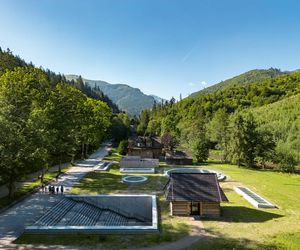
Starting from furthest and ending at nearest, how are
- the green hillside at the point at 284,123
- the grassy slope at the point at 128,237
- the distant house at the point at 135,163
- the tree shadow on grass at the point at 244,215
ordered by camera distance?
the green hillside at the point at 284,123 → the distant house at the point at 135,163 → the tree shadow on grass at the point at 244,215 → the grassy slope at the point at 128,237

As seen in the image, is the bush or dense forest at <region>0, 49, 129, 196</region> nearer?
dense forest at <region>0, 49, 129, 196</region>

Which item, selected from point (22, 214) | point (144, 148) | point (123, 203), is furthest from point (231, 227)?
point (144, 148)

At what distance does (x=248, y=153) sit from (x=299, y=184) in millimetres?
17184

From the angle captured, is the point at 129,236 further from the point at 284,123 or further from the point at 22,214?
the point at 284,123

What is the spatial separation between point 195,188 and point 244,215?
4.61 meters

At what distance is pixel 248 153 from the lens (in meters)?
58.4

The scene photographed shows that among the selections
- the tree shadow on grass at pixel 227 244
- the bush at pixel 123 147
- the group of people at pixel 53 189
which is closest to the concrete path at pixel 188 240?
the tree shadow on grass at pixel 227 244

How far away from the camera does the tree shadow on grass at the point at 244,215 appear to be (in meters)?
24.2

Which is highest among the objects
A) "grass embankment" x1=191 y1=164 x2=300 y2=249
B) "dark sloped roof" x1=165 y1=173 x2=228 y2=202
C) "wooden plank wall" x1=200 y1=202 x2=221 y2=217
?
"dark sloped roof" x1=165 y1=173 x2=228 y2=202

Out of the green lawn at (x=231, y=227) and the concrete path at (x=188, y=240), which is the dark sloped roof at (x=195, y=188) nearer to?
the green lawn at (x=231, y=227)

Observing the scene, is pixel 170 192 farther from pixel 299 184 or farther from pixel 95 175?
pixel 299 184

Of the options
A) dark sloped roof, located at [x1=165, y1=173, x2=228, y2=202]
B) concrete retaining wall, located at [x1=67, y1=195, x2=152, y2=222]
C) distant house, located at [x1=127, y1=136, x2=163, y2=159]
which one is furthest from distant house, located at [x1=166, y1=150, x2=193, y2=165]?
dark sloped roof, located at [x1=165, y1=173, x2=228, y2=202]

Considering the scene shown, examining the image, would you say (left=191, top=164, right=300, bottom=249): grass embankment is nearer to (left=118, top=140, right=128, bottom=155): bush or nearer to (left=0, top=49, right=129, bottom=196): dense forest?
(left=0, top=49, right=129, bottom=196): dense forest

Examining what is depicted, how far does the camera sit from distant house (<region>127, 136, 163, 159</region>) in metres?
64.0
